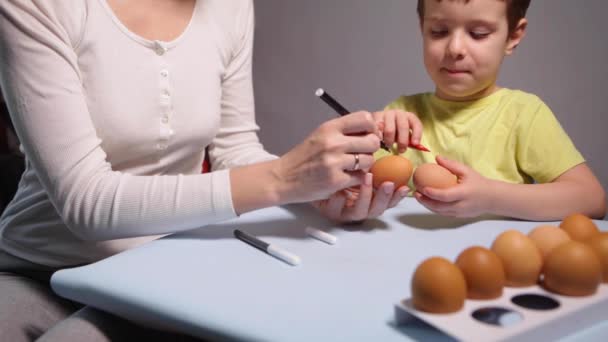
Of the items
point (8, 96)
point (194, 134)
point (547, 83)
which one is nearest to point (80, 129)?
point (8, 96)

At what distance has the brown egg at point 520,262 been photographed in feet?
1.79

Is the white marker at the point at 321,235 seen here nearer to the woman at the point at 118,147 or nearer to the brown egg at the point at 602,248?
the woman at the point at 118,147

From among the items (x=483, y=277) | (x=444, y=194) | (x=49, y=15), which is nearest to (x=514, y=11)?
(x=444, y=194)

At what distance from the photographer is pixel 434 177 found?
803 mm

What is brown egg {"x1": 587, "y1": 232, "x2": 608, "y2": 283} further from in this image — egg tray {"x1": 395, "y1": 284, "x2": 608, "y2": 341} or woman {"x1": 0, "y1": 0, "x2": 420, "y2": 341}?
woman {"x1": 0, "y1": 0, "x2": 420, "y2": 341}

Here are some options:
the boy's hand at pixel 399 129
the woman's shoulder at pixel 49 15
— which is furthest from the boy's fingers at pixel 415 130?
the woman's shoulder at pixel 49 15

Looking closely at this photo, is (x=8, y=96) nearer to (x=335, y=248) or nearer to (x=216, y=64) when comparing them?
(x=216, y=64)

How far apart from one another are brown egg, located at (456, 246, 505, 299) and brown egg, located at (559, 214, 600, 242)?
152 mm

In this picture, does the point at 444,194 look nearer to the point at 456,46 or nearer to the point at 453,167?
the point at 453,167

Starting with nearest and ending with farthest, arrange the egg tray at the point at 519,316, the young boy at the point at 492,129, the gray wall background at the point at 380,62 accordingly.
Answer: the egg tray at the point at 519,316, the young boy at the point at 492,129, the gray wall background at the point at 380,62

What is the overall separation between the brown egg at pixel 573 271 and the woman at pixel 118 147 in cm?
28

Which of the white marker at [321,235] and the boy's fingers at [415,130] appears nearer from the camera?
the white marker at [321,235]

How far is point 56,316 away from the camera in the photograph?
83 centimetres

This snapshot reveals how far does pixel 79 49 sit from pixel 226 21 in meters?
0.29
